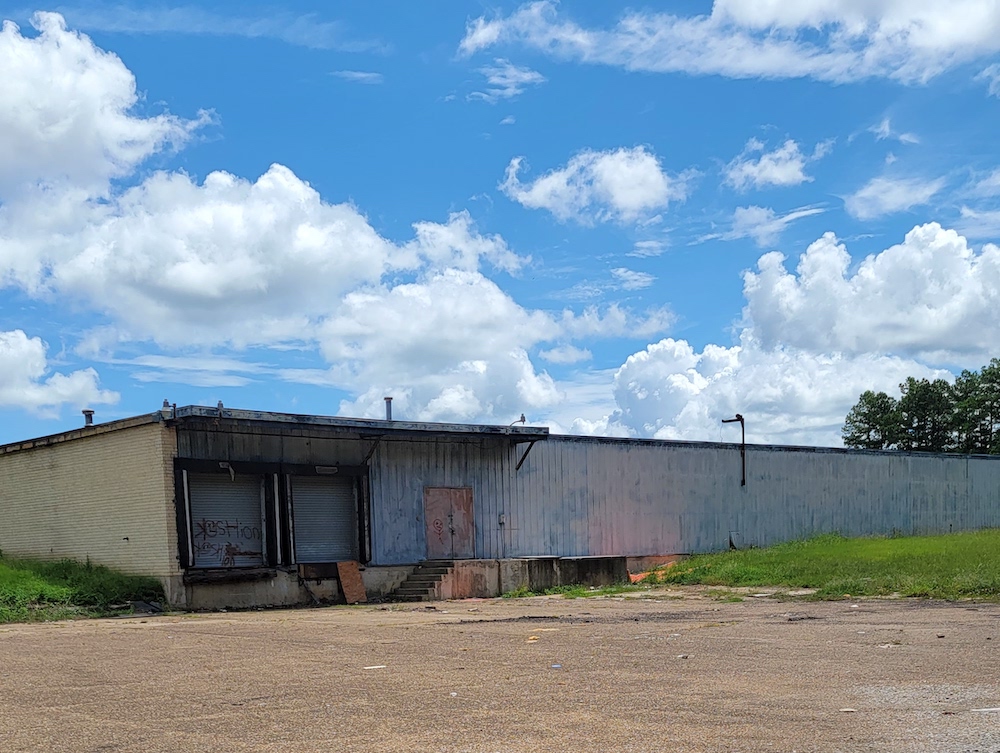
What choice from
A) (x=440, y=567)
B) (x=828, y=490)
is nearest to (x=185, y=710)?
(x=440, y=567)

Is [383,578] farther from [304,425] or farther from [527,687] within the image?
Result: [527,687]

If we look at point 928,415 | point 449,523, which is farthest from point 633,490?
point 928,415

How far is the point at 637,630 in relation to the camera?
14.8 m

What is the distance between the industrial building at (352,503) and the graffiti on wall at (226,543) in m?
0.04

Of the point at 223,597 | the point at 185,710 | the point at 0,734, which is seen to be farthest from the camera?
A: the point at 223,597

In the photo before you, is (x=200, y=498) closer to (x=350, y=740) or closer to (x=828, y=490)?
(x=350, y=740)

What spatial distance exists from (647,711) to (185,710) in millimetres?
3411

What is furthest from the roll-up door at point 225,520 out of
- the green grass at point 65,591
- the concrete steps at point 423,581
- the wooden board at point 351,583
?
the concrete steps at point 423,581

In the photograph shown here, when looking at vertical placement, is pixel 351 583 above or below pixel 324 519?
below

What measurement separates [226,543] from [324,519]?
2794 mm

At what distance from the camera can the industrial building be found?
24.3m

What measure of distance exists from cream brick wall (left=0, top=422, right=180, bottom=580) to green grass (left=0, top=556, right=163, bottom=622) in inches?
21.4

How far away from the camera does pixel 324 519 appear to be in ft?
88.5

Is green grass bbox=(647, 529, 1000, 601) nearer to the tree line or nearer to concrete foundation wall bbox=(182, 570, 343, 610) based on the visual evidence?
concrete foundation wall bbox=(182, 570, 343, 610)
